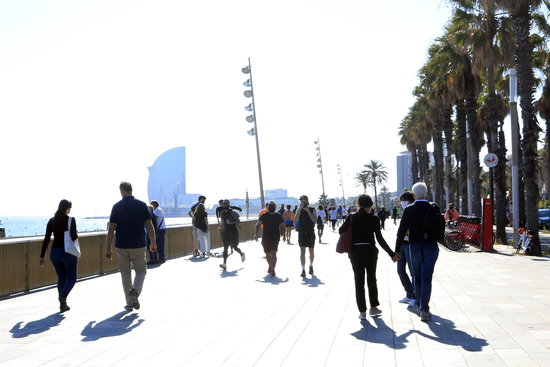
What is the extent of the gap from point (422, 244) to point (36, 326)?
4.97 m

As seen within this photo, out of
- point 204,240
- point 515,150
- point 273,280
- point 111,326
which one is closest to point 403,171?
point 515,150

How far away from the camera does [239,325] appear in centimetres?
738

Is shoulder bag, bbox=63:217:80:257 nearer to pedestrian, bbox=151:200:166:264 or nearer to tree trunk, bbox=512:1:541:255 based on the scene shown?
pedestrian, bbox=151:200:166:264

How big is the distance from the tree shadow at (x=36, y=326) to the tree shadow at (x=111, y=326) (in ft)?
1.66

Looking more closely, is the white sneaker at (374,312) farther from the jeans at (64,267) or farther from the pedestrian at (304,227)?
the pedestrian at (304,227)

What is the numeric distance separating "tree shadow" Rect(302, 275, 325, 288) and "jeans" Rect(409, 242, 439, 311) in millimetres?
3694

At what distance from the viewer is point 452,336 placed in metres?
6.55

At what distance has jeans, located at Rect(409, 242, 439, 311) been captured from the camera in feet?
24.7

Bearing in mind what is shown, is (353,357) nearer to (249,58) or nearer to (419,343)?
(419,343)

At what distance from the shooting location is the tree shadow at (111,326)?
7.01 meters

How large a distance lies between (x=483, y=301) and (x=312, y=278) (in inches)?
166

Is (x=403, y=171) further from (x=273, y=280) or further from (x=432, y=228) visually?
(x=432, y=228)

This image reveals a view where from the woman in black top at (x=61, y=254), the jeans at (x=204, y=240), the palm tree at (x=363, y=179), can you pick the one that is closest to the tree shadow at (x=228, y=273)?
the jeans at (x=204, y=240)

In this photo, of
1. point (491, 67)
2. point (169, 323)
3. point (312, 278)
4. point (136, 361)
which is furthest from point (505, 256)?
point (136, 361)
